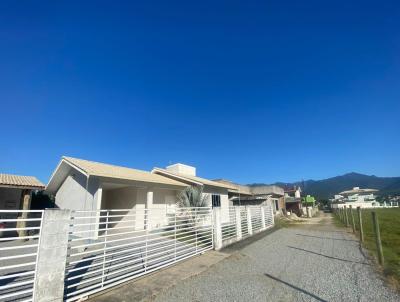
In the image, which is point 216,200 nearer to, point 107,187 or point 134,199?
point 134,199

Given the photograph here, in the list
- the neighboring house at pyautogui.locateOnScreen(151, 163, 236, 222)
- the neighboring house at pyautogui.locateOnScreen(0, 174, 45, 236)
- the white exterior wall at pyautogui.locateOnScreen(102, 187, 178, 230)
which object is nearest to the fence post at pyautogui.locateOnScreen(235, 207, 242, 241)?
the neighboring house at pyautogui.locateOnScreen(151, 163, 236, 222)

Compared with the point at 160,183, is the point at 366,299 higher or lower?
lower

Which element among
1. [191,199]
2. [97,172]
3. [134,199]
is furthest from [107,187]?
[191,199]

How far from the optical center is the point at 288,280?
5973 mm

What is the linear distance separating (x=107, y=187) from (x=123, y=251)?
1230 centimetres

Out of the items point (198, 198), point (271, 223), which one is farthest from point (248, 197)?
point (198, 198)

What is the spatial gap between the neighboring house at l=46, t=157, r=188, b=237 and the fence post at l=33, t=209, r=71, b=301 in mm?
7809

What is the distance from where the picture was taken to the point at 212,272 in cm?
693

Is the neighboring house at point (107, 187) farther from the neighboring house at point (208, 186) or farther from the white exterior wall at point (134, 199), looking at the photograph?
the neighboring house at point (208, 186)

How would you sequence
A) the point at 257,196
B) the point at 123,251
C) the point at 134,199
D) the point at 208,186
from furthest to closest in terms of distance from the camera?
the point at 257,196 → the point at 208,186 → the point at 134,199 → the point at 123,251

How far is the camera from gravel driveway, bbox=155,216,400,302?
198 inches

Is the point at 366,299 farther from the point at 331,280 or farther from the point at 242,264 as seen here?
the point at 242,264

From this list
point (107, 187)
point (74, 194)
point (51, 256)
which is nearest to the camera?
point (51, 256)

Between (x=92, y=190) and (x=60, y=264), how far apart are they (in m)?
9.16
